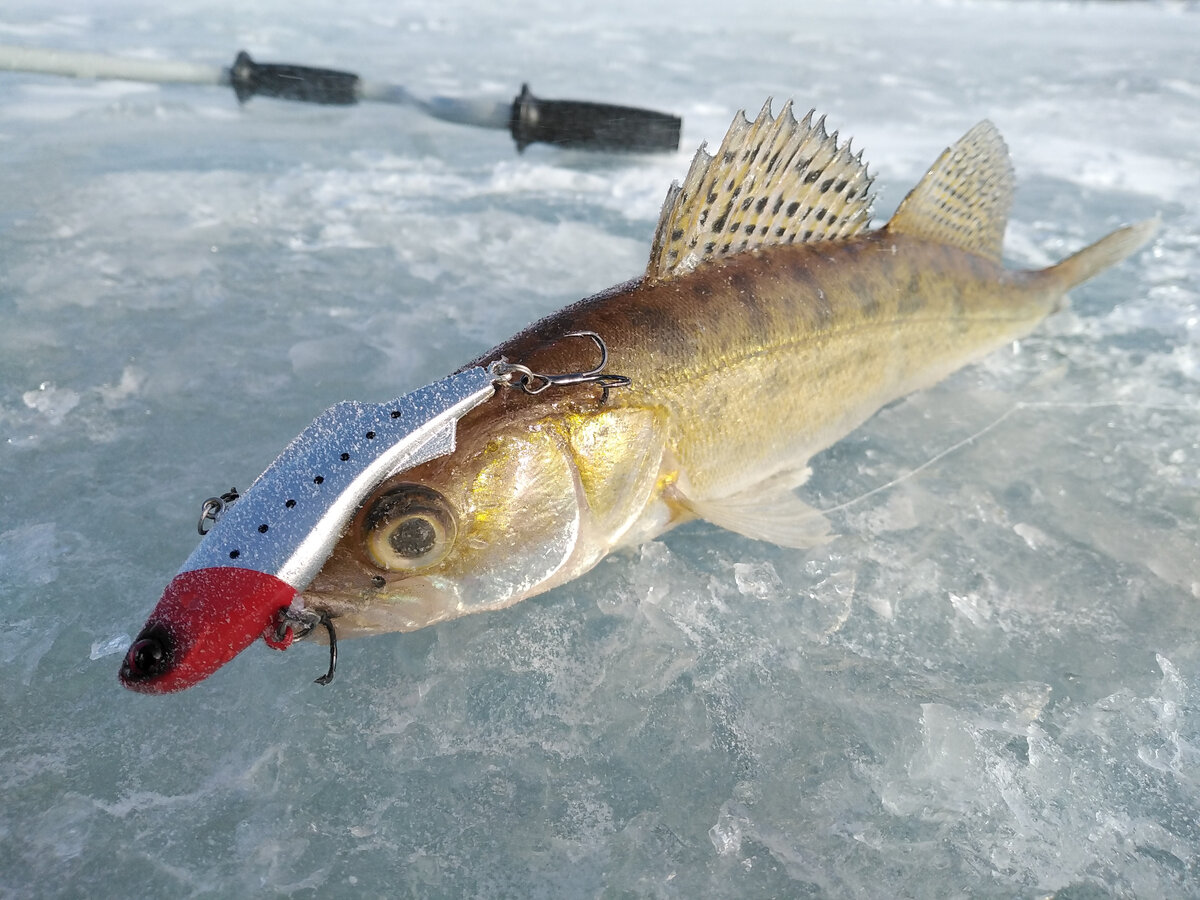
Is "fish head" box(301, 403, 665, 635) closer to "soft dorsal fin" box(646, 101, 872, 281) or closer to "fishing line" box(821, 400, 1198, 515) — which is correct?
"soft dorsal fin" box(646, 101, 872, 281)

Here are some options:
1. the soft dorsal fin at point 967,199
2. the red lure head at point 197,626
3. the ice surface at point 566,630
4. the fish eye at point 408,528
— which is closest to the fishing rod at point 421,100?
the ice surface at point 566,630

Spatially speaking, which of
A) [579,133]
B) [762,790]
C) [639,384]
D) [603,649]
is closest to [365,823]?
[603,649]

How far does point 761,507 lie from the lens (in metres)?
2.61

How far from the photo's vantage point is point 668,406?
7.77ft

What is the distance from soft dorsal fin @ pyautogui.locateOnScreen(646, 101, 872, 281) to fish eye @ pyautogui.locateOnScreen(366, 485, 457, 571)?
1.04 m

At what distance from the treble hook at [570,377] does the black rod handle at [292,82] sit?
18.2 feet

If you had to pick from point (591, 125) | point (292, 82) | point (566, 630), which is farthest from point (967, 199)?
point (292, 82)

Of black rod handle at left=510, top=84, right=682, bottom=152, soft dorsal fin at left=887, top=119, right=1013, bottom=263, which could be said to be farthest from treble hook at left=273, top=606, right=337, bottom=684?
black rod handle at left=510, top=84, right=682, bottom=152

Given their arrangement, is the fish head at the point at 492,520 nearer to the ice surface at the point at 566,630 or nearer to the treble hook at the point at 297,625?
the treble hook at the point at 297,625

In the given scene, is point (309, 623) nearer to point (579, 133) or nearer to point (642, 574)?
point (642, 574)

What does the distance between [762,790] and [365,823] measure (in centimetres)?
95

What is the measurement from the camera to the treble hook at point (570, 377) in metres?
2.00

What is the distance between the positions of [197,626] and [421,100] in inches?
227

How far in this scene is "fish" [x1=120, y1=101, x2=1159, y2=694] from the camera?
175 cm
